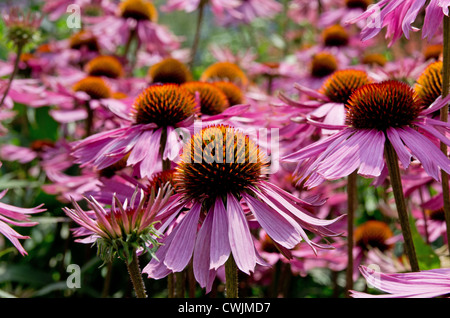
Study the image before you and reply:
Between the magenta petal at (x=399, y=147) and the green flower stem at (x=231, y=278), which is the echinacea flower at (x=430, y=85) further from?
the green flower stem at (x=231, y=278)

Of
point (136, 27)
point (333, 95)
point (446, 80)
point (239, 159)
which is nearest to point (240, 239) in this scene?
point (239, 159)

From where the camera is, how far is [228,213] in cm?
92

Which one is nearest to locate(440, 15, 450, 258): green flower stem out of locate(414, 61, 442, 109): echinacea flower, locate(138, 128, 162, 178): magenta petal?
locate(414, 61, 442, 109): echinacea flower

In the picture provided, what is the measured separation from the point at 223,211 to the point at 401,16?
62 centimetres

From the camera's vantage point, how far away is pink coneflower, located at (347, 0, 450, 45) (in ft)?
3.22

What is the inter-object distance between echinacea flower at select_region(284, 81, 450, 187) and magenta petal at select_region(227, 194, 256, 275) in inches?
7.1

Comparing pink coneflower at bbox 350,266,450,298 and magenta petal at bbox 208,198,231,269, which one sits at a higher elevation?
magenta petal at bbox 208,198,231,269

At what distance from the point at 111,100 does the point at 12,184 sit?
1.73ft

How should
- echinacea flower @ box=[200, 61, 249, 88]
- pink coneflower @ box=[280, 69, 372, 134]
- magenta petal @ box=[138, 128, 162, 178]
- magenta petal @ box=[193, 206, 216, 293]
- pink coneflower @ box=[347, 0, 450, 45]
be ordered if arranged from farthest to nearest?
echinacea flower @ box=[200, 61, 249, 88]
pink coneflower @ box=[280, 69, 372, 134]
magenta petal @ box=[138, 128, 162, 178]
pink coneflower @ box=[347, 0, 450, 45]
magenta petal @ box=[193, 206, 216, 293]

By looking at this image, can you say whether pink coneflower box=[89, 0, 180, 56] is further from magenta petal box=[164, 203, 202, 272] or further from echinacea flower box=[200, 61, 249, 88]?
magenta petal box=[164, 203, 202, 272]

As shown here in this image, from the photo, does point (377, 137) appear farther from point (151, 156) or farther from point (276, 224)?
point (151, 156)

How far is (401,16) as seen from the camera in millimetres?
1105
